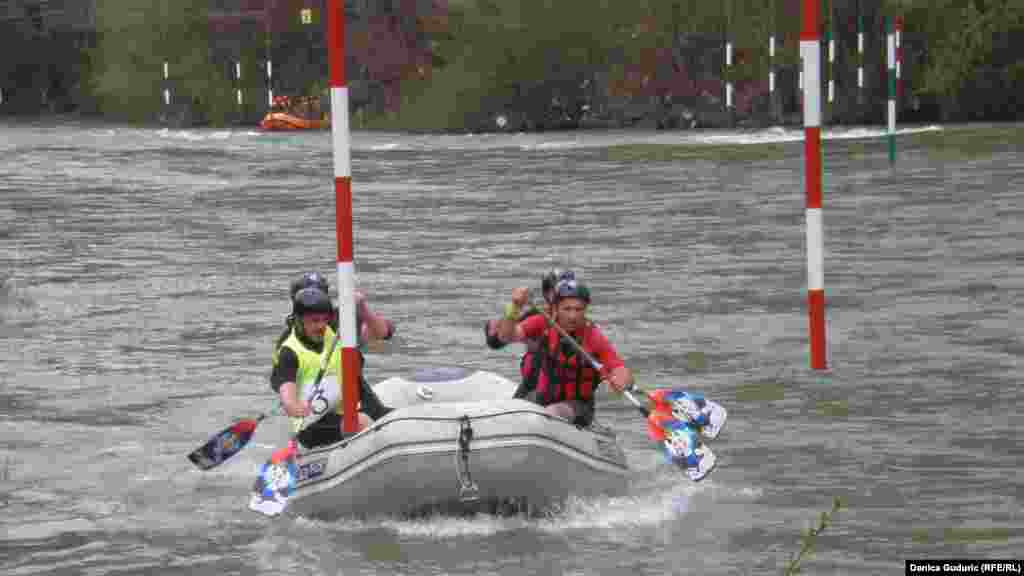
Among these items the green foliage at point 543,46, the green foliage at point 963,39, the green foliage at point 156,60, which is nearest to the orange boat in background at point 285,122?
the green foliage at point 156,60

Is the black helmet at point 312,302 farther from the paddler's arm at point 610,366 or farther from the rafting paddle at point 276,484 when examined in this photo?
the paddler's arm at point 610,366

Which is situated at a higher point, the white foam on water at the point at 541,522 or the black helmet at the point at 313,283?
the black helmet at the point at 313,283

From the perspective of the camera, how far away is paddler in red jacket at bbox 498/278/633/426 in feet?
31.7

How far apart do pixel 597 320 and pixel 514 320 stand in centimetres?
601

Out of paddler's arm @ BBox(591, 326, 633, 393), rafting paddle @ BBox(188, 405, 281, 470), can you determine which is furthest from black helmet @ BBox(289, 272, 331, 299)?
paddler's arm @ BBox(591, 326, 633, 393)

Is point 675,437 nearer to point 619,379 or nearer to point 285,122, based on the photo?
point 619,379

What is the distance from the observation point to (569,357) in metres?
9.82

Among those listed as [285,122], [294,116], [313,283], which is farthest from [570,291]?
[294,116]

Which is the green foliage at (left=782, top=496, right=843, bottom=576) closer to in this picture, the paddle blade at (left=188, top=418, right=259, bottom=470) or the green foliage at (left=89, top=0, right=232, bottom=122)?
the paddle blade at (left=188, top=418, right=259, bottom=470)

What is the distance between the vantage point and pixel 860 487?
9.80m

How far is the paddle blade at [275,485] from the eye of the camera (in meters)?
8.97

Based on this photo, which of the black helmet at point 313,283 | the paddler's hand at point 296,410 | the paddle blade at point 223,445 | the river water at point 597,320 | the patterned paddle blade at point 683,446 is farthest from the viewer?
the paddle blade at point 223,445

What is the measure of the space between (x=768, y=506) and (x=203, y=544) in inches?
93.9

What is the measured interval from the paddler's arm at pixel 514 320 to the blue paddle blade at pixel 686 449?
2.40 ft
